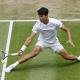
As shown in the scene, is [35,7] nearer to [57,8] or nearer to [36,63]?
[57,8]

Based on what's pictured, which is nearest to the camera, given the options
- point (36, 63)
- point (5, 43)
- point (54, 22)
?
point (54, 22)

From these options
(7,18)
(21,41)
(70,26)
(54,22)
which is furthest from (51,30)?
(7,18)

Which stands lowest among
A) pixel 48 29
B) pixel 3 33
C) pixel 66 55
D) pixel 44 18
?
pixel 3 33

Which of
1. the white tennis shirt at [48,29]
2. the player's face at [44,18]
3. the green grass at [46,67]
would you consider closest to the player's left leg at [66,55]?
the green grass at [46,67]

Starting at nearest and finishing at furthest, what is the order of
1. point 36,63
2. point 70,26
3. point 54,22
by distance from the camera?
point 54,22 < point 36,63 < point 70,26

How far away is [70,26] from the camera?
14.8m

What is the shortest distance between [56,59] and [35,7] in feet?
15.3

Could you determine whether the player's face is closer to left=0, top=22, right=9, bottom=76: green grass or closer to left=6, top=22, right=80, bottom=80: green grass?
left=6, top=22, right=80, bottom=80: green grass

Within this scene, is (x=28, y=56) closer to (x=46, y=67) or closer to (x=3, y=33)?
(x=46, y=67)

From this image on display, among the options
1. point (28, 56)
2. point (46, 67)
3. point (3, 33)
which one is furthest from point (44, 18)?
point (3, 33)

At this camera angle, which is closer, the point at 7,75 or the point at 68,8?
the point at 7,75

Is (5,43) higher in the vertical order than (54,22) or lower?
lower

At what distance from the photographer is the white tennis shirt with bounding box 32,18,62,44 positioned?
37.2 feet

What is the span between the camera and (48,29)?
11391 mm
